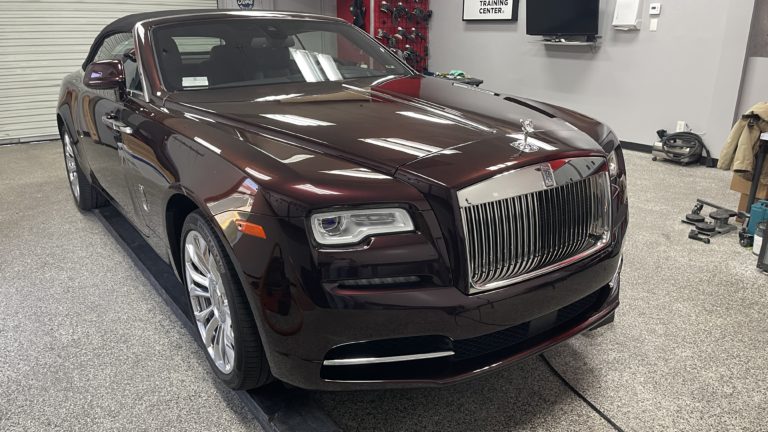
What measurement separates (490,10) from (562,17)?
4.39 ft

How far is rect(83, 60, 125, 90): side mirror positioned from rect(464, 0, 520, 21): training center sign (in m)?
5.65

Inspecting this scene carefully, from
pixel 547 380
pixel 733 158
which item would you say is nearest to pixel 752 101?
pixel 733 158

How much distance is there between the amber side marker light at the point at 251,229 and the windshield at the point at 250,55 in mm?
955

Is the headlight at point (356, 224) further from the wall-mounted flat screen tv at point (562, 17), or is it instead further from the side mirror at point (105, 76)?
the wall-mounted flat screen tv at point (562, 17)

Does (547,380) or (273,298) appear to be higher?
(273,298)

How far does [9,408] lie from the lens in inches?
69.2

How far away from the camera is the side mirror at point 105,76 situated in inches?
90.0

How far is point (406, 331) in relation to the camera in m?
1.34

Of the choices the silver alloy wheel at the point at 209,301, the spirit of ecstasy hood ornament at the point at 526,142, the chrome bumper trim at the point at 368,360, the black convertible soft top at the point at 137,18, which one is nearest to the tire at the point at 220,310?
the silver alloy wheel at the point at 209,301

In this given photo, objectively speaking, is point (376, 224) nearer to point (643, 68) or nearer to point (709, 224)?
point (709, 224)

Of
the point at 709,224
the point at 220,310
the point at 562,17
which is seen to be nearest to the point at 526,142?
the point at 220,310

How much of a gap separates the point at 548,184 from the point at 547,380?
2.56 feet

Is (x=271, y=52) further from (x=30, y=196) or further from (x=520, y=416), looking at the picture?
(x=30, y=196)

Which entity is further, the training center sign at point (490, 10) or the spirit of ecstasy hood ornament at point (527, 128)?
the training center sign at point (490, 10)
